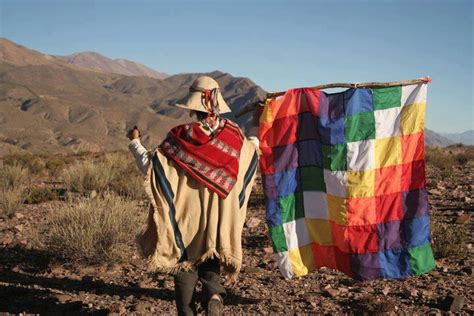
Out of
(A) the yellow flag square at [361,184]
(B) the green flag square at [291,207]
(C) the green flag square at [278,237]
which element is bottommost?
(C) the green flag square at [278,237]

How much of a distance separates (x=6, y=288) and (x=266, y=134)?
3.62 m

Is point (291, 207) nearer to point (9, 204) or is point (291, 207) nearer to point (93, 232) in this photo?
point (93, 232)

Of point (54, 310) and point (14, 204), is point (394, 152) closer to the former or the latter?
point (54, 310)

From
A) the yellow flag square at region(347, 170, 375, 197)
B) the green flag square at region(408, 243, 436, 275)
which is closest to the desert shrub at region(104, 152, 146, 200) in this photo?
the yellow flag square at region(347, 170, 375, 197)

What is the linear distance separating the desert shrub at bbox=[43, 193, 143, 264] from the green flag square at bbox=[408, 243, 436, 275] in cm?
383

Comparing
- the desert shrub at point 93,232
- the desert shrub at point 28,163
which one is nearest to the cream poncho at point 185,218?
the desert shrub at point 93,232

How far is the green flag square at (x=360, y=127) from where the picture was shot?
15.5 feet

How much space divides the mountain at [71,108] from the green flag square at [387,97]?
102 ft

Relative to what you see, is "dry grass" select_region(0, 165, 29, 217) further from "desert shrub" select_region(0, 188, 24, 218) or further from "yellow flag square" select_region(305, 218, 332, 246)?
"yellow flag square" select_region(305, 218, 332, 246)

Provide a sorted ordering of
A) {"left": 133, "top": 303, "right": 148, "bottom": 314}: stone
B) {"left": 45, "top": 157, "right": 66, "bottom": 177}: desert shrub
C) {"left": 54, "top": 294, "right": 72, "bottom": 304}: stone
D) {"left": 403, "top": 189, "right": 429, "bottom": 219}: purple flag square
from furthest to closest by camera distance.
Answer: {"left": 45, "top": 157, "right": 66, "bottom": 177}: desert shrub
{"left": 54, "top": 294, "right": 72, "bottom": 304}: stone
{"left": 133, "top": 303, "right": 148, "bottom": 314}: stone
{"left": 403, "top": 189, "right": 429, "bottom": 219}: purple flag square

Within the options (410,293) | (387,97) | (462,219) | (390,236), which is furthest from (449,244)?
(387,97)

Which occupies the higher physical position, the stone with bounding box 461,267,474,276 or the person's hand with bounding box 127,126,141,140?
the person's hand with bounding box 127,126,141,140

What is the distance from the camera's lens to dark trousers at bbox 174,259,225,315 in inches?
157

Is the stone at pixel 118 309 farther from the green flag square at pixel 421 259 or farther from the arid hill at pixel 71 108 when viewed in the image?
the arid hill at pixel 71 108
